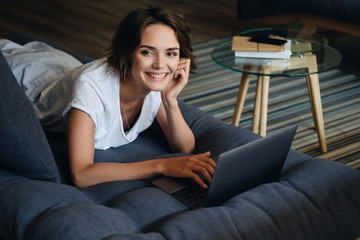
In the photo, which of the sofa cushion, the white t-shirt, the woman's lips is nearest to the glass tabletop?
the white t-shirt

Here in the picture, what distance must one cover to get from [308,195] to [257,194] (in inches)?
6.0

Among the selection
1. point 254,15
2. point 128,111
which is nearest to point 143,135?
point 128,111

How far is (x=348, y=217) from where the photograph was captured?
1376mm

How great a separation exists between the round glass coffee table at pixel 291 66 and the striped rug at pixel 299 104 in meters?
0.14

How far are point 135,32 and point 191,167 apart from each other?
0.52 m

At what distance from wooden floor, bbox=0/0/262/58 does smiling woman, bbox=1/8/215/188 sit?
224 centimetres

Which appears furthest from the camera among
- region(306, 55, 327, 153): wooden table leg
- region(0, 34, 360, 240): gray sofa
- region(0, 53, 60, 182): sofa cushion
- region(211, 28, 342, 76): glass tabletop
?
region(306, 55, 327, 153): wooden table leg

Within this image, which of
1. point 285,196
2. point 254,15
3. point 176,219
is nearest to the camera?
point 176,219

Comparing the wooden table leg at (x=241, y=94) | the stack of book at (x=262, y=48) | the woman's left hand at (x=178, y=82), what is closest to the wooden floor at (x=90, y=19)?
the wooden table leg at (x=241, y=94)

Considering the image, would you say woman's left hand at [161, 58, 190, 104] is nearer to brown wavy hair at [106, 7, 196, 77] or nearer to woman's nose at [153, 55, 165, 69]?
brown wavy hair at [106, 7, 196, 77]

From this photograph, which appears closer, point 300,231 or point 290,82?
point 300,231

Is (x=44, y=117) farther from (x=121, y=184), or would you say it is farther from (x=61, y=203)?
(x=61, y=203)

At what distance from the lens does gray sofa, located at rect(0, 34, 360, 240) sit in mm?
1216

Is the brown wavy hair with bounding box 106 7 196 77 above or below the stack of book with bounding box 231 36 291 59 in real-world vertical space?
above
